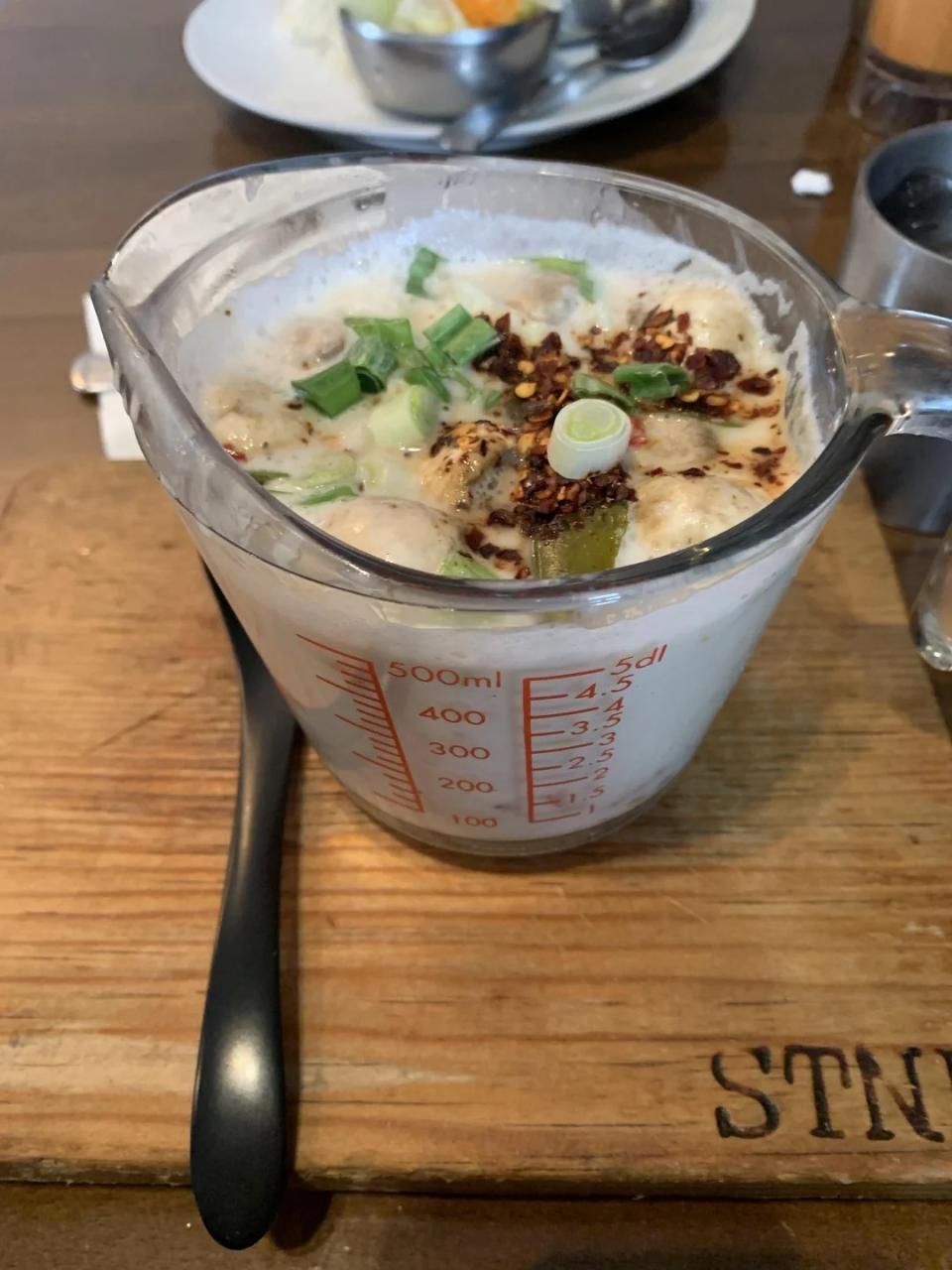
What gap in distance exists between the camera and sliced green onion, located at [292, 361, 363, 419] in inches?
22.5

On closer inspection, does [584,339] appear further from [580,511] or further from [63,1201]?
[63,1201]

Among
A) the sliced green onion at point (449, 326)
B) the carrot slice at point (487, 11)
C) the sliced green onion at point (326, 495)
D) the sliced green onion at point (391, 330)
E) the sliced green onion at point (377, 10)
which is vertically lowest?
the sliced green onion at point (326, 495)

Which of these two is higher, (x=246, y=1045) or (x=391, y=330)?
(x=391, y=330)

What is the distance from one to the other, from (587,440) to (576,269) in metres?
0.22

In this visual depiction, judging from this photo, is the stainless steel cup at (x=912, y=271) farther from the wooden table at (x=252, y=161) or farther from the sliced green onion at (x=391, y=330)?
the sliced green onion at (x=391, y=330)

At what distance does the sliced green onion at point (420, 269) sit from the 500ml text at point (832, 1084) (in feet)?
1.64

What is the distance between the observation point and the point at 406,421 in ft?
1.83

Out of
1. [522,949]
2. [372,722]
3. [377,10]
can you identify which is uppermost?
[377,10]

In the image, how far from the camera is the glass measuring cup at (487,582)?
0.40m

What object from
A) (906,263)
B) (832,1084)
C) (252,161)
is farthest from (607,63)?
(832,1084)

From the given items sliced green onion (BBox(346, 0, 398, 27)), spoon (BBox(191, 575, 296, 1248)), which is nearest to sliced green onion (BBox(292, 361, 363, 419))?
spoon (BBox(191, 575, 296, 1248))

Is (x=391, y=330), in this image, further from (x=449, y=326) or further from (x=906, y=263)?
(x=906, y=263)

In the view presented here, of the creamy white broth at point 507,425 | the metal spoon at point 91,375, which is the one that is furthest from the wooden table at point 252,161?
the creamy white broth at point 507,425

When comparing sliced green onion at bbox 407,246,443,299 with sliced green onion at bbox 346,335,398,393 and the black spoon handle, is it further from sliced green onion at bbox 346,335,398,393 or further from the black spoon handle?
the black spoon handle
